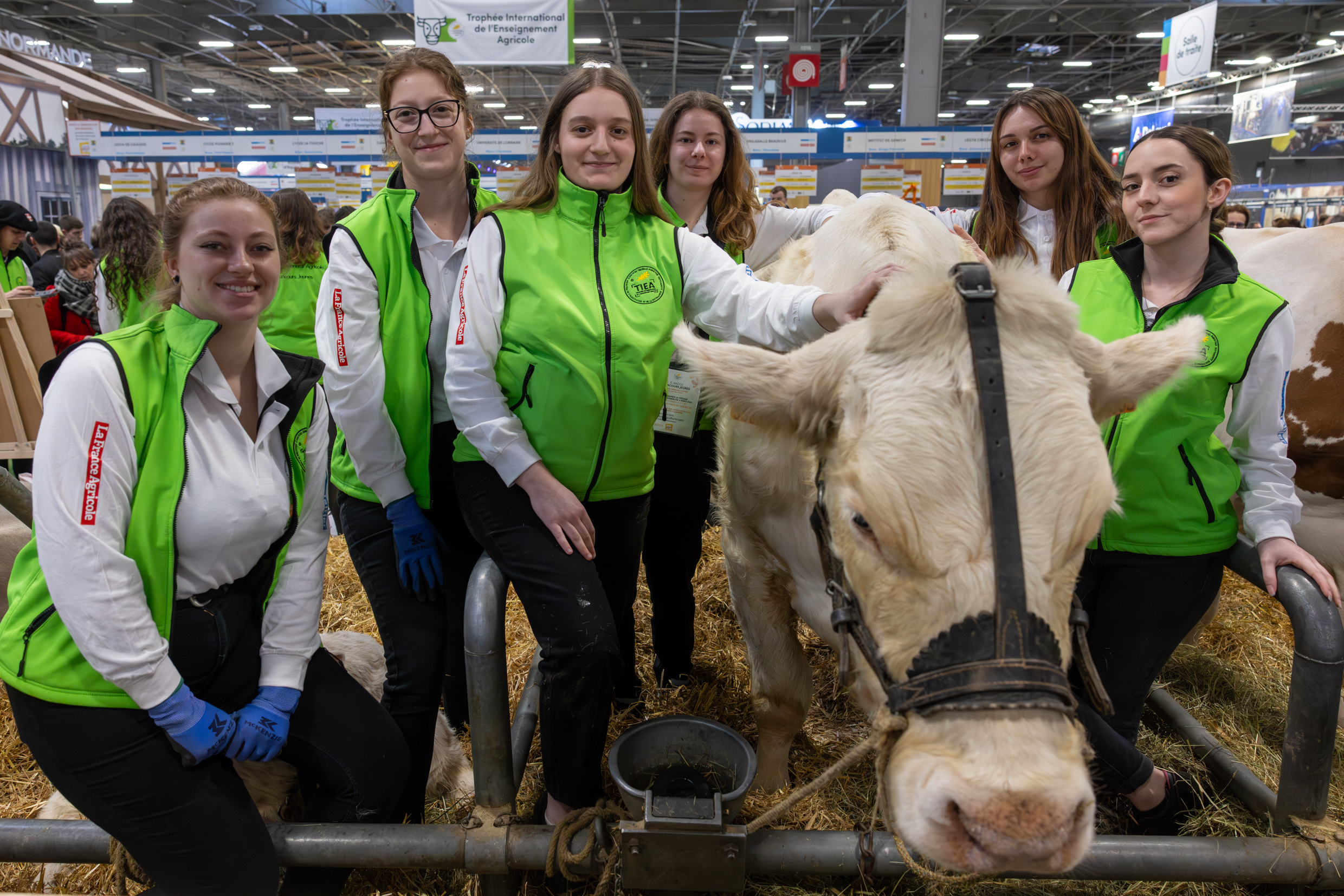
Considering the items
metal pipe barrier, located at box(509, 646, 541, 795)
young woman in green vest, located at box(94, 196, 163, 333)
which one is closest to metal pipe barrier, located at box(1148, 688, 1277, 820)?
metal pipe barrier, located at box(509, 646, 541, 795)

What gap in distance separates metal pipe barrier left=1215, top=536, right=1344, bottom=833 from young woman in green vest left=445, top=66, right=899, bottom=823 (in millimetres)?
1312

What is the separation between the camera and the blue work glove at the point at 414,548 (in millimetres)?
2344

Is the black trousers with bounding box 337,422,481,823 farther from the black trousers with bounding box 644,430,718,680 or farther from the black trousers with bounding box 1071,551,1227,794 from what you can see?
the black trousers with bounding box 1071,551,1227,794

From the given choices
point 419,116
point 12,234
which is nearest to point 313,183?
point 12,234

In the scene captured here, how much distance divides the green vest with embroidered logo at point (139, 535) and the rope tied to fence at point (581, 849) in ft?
3.41

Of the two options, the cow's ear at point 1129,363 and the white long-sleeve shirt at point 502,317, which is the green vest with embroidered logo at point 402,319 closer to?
the white long-sleeve shirt at point 502,317

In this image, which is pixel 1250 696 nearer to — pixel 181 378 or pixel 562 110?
pixel 562 110

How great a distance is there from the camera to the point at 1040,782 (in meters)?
1.33

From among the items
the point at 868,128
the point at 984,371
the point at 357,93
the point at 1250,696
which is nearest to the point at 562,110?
the point at 984,371

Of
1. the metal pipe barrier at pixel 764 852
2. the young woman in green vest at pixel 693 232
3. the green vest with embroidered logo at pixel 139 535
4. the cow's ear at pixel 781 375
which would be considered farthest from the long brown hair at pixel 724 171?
the metal pipe barrier at pixel 764 852

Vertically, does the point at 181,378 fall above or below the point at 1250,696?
above

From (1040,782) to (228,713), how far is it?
1876 mm

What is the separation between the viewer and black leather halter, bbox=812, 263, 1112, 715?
4.60 ft

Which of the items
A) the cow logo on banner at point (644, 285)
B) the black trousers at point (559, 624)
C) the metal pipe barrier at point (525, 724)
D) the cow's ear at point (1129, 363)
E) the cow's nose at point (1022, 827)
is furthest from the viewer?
the metal pipe barrier at point (525, 724)
